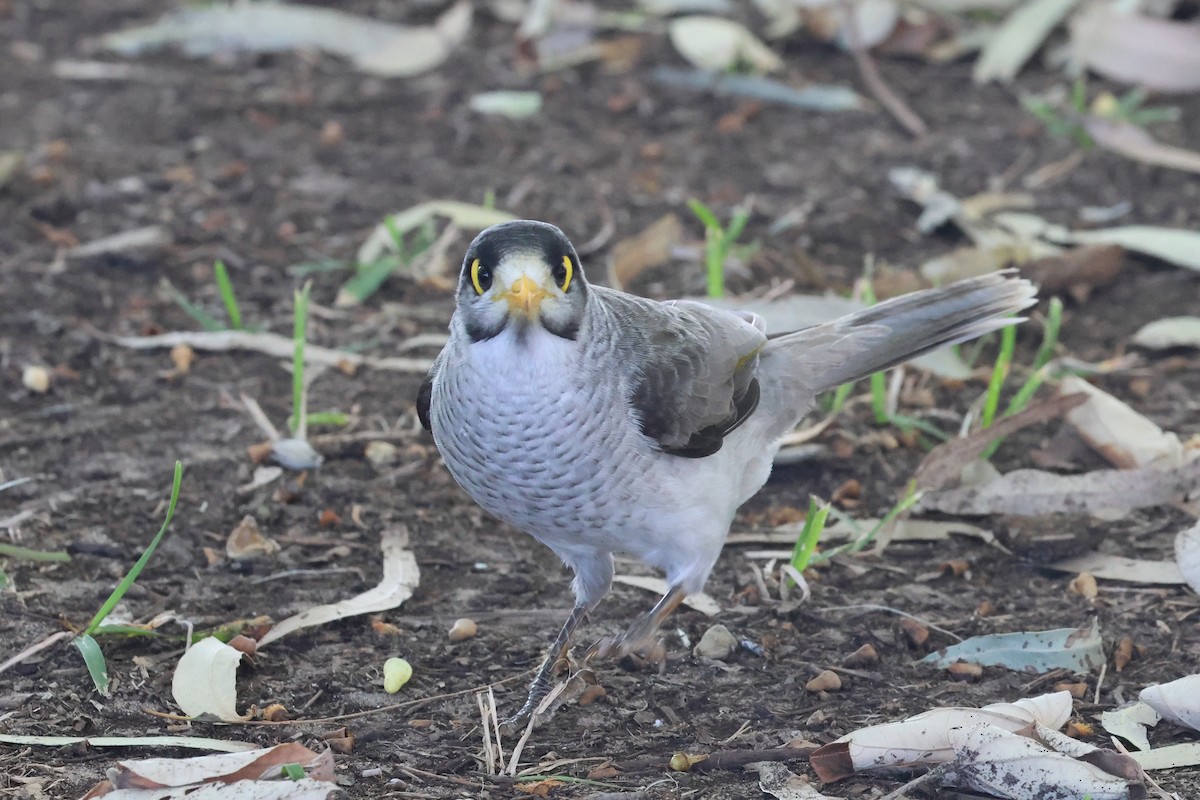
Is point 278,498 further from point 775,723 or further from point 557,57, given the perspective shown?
point 557,57

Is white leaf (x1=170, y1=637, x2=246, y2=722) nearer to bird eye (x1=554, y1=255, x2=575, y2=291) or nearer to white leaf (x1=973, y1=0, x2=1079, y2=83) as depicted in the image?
bird eye (x1=554, y1=255, x2=575, y2=291)

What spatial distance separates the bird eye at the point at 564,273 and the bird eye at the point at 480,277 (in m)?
0.18

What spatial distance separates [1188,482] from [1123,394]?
911 millimetres

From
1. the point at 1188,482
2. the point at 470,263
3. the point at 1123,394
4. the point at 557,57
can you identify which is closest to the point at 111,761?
the point at 470,263

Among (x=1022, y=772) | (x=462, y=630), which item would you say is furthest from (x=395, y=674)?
(x=1022, y=772)

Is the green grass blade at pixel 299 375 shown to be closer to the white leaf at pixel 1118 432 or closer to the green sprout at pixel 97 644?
the green sprout at pixel 97 644

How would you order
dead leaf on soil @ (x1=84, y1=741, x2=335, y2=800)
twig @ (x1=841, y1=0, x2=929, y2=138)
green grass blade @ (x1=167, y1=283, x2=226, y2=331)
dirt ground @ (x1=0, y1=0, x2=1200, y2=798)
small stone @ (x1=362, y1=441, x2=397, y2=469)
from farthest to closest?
twig @ (x1=841, y1=0, x2=929, y2=138) < green grass blade @ (x1=167, y1=283, x2=226, y2=331) < small stone @ (x1=362, y1=441, x2=397, y2=469) < dirt ground @ (x1=0, y1=0, x2=1200, y2=798) < dead leaf on soil @ (x1=84, y1=741, x2=335, y2=800)

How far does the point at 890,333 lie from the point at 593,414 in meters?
1.41

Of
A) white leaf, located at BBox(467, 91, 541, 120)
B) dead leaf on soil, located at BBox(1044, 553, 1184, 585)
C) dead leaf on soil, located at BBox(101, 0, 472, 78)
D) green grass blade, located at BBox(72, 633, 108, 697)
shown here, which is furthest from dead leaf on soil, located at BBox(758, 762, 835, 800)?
dead leaf on soil, located at BBox(101, 0, 472, 78)

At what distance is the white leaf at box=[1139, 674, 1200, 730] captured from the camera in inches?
153

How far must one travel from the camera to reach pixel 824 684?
4.21 metres

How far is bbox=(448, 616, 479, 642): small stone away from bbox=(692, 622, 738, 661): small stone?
689 mm

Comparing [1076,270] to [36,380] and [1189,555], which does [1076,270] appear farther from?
[36,380]

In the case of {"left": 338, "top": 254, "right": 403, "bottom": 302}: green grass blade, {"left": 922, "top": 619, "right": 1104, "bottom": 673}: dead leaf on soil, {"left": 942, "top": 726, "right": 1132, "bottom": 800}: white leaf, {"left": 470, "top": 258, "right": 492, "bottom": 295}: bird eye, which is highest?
{"left": 470, "top": 258, "right": 492, "bottom": 295}: bird eye
